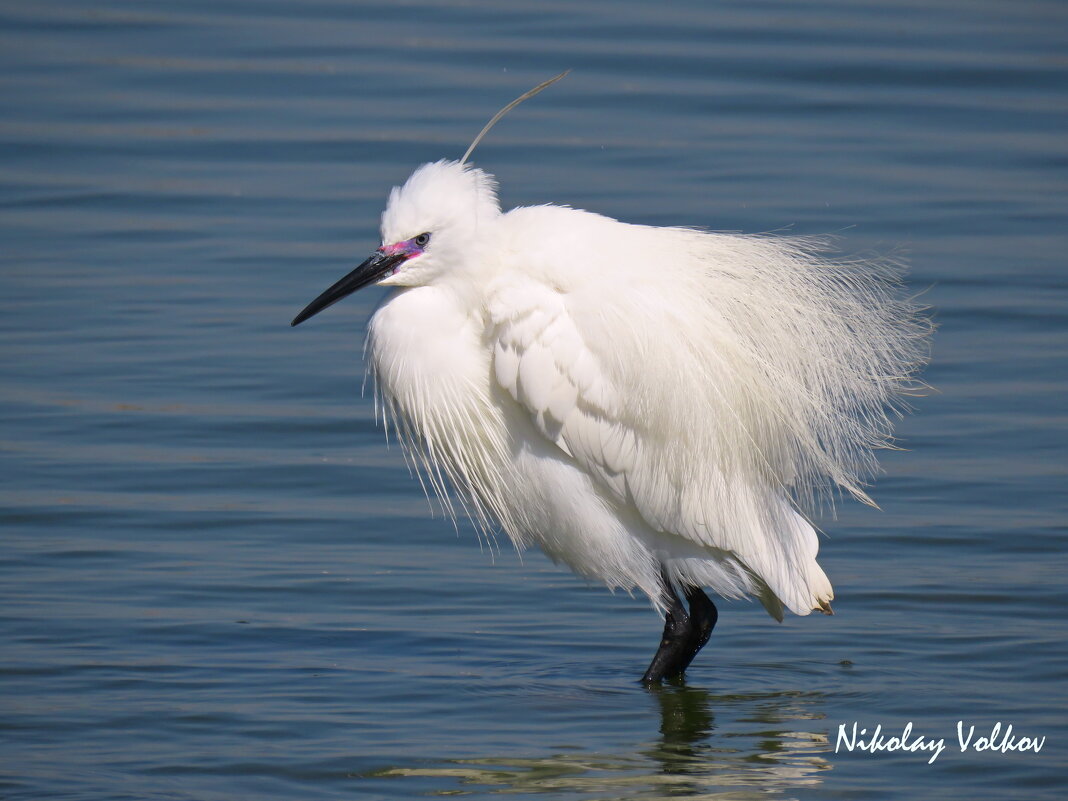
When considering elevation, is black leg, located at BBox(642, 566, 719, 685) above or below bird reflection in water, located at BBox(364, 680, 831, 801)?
above

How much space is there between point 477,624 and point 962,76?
27.8 ft

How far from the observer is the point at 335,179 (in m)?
11.7

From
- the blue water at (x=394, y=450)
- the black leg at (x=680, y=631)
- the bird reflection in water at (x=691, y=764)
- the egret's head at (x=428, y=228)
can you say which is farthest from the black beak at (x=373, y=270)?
the bird reflection in water at (x=691, y=764)

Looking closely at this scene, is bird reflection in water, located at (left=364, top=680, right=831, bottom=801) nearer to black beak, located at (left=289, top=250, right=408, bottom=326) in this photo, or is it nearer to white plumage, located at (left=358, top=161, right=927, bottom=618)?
white plumage, located at (left=358, top=161, right=927, bottom=618)

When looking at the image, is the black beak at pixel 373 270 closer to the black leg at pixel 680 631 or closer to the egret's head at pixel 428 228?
the egret's head at pixel 428 228

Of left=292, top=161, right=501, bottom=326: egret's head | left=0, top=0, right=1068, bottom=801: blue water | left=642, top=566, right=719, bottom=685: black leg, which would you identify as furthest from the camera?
left=642, top=566, right=719, bottom=685: black leg

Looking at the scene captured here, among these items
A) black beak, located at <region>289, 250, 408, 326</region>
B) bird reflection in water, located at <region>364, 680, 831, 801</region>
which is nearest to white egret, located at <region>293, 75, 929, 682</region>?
black beak, located at <region>289, 250, 408, 326</region>

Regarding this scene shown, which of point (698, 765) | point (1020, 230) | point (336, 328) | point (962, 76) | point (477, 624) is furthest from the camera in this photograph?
point (962, 76)

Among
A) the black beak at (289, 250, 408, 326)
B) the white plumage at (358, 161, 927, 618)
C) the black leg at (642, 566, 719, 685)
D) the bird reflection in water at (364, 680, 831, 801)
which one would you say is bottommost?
the bird reflection in water at (364, 680, 831, 801)

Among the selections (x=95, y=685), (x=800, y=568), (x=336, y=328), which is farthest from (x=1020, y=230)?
(x=95, y=685)

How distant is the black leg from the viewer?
6309 millimetres

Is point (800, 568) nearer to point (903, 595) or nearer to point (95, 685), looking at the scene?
point (903, 595)

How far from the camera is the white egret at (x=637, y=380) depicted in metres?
5.90

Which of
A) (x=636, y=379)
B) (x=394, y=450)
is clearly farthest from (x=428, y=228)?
(x=394, y=450)
